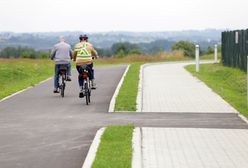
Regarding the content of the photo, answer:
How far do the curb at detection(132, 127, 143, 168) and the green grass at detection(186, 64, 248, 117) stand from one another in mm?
3659

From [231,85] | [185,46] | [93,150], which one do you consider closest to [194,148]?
[93,150]

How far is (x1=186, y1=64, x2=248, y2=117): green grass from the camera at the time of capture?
1625cm

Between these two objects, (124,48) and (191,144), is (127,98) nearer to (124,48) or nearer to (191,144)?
(191,144)

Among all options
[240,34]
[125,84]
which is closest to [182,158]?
[125,84]

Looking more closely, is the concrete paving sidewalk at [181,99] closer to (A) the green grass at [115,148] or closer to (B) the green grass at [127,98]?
(B) the green grass at [127,98]

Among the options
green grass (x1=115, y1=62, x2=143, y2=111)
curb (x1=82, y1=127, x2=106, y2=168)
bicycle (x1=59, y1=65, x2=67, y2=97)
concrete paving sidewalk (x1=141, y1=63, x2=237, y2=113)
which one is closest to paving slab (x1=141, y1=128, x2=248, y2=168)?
curb (x1=82, y1=127, x2=106, y2=168)

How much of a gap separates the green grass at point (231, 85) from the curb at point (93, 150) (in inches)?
165

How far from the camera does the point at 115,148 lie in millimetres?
9586

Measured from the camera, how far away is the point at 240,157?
911 cm

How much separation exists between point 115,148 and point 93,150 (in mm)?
366

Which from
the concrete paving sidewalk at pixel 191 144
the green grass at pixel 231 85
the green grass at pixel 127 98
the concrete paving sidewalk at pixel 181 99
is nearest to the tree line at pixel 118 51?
the green grass at pixel 231 85

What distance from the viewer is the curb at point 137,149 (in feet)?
27.8

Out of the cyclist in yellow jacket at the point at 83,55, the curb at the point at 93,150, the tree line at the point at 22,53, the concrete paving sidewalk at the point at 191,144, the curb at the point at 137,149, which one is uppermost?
the cyclist in yellow jacket at the point at 83,55

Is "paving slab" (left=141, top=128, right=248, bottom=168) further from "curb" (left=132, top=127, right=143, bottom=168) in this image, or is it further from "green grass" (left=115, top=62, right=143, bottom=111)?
"green grass" (left=115, top=62, right=143, bottom=111)
